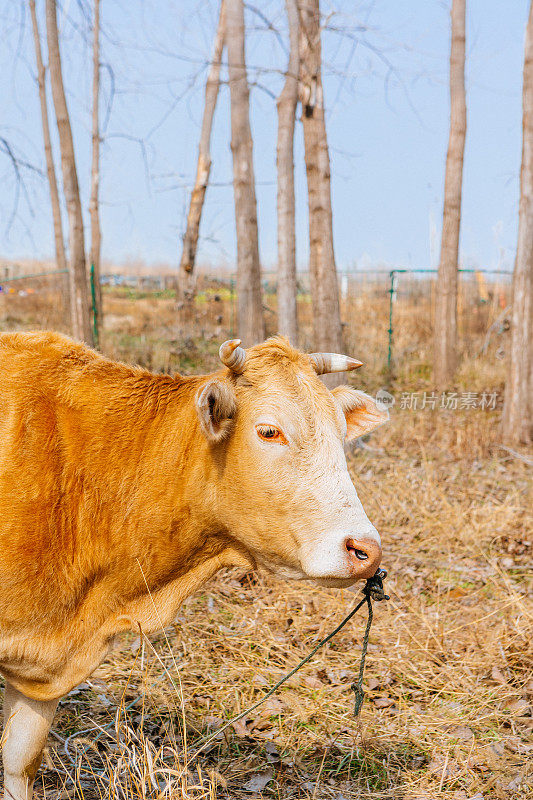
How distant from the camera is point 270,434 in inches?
104

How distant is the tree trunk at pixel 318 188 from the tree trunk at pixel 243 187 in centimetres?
100

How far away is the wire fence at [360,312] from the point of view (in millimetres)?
16672

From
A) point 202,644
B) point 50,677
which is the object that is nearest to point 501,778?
point 202,644

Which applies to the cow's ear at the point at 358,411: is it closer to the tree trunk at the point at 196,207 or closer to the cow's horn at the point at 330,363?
the cow's horn at the point at 330,363

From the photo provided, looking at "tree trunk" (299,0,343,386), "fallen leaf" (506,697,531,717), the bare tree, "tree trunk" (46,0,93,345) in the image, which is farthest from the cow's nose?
"tree trunk" (46,0,93,345)

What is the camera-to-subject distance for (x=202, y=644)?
465 centimetres

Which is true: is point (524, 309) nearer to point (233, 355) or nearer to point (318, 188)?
point (318, 188)

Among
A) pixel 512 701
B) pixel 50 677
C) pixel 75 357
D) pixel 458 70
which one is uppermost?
pixel 458 70

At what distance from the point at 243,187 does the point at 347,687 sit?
24.9 feet

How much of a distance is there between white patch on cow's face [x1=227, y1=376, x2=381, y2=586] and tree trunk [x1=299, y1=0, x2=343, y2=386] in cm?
568

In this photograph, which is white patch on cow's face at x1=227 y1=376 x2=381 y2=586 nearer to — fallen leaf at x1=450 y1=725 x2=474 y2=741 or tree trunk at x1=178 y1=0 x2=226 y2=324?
fallen leaf at x1=450 y1=725 x2=474 y2=741

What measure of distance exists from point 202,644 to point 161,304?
18.5 metres

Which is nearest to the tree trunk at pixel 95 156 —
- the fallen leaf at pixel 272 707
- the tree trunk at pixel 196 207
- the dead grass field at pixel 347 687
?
the tree trunk at pixel 196 207

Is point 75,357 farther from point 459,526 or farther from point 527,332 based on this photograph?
point 527,332
